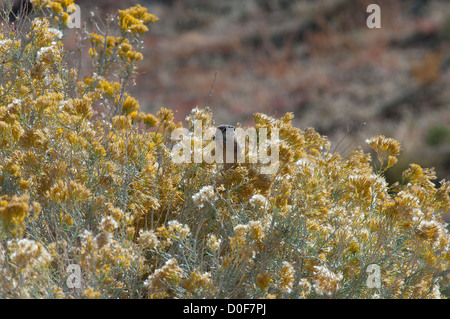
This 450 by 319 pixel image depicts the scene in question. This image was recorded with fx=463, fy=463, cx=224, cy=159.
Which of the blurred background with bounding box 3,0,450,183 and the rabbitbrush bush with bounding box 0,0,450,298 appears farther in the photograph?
the blurred background with bounding box 3,0,450,183

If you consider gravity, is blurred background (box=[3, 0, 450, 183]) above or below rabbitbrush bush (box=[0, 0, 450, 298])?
above

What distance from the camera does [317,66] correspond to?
49.4 ft

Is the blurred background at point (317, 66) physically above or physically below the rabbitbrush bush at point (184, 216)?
above

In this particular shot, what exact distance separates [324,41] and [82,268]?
1547 cm

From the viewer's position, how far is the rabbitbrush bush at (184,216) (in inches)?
71.8

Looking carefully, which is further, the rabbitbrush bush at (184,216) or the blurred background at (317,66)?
the blurred background at (317,66)

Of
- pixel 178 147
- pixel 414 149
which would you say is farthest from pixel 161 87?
pixel 178 147

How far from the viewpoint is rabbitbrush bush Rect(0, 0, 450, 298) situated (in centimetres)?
182

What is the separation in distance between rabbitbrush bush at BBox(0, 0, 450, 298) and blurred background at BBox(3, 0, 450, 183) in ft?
21.5

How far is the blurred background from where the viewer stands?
37.1ft

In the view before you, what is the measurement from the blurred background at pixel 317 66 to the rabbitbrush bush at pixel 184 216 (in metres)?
6.54

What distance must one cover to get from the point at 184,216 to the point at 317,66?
44.4 ft
